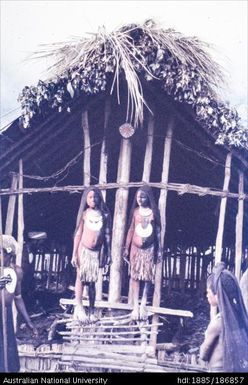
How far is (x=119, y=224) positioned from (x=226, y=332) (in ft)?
6.14

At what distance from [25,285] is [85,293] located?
1.24 meters

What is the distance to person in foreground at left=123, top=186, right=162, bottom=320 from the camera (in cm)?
709

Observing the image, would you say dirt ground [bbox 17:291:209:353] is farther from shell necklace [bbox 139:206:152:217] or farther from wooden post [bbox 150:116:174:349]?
shell necklace [bbox 139:206:152:217]

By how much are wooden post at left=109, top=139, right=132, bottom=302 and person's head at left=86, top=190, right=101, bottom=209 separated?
9.9 inches

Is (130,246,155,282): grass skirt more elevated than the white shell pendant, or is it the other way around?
the white shell pendant

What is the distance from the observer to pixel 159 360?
270 inches

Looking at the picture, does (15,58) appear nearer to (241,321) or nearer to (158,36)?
(158,36)

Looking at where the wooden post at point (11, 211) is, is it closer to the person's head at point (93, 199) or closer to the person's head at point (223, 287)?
the person's head at point (93, 199)

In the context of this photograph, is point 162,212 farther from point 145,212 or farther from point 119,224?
point 119,224

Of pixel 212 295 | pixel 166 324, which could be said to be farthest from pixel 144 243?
pixel 166 324

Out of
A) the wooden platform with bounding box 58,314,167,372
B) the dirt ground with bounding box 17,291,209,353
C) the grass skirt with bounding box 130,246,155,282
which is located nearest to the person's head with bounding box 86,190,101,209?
the grass skirt with bounding box 130,246,155,282

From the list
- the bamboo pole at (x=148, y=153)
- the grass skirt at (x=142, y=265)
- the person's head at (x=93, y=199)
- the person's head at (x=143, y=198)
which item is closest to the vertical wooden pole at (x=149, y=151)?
the bamboo pole at (x=148, y=153)

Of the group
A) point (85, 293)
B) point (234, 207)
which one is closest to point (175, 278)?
point (234, 207)

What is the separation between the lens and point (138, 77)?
7086 mm
